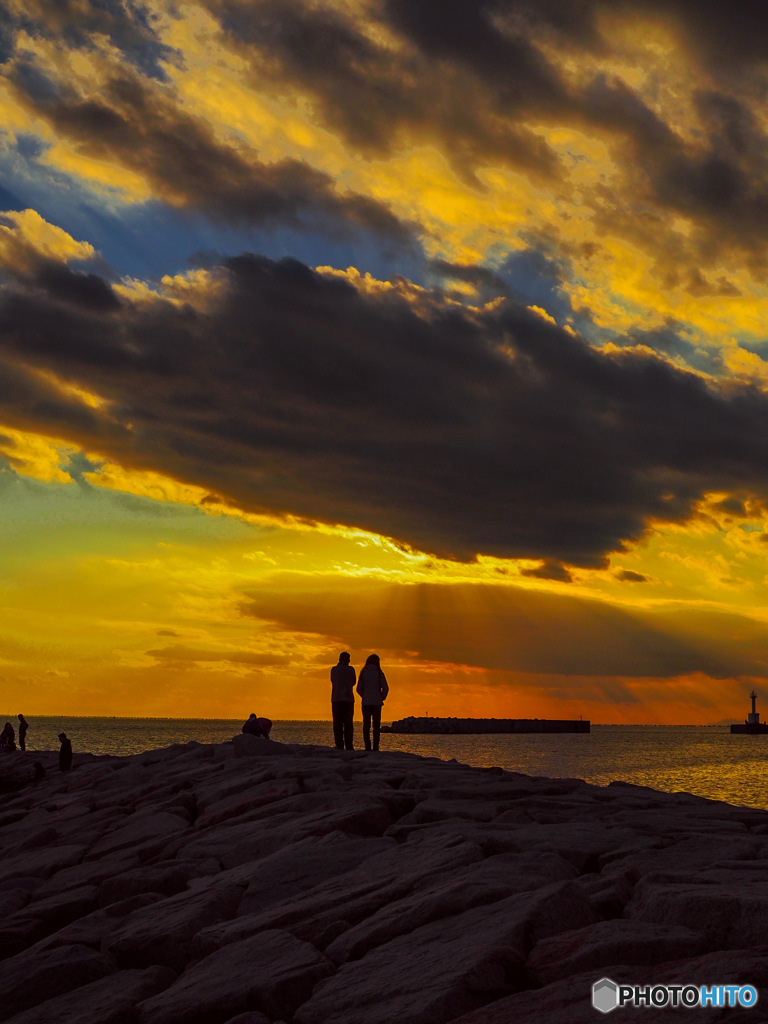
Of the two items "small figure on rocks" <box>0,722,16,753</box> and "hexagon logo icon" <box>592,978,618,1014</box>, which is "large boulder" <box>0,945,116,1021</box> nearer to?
"hexagon logo icon" <box>592,978,618,1014</box>

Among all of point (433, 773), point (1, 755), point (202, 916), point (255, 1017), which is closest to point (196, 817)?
point (433, 773)

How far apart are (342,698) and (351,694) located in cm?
23

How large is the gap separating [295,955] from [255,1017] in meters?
0.48

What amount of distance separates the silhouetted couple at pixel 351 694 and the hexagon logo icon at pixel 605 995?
12077mm

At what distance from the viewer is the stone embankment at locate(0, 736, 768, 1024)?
13.7 feet

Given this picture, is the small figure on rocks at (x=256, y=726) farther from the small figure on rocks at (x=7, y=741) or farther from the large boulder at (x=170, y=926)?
the small figure on rocks at (x=7, y=741)

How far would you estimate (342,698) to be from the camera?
16.5m

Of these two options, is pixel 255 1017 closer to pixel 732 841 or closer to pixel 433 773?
pixel 732 841

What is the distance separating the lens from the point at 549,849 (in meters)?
6.06

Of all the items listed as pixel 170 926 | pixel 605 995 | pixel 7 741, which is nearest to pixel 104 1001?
pixel 170 926

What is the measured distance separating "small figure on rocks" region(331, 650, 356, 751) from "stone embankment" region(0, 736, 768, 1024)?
21.9ft

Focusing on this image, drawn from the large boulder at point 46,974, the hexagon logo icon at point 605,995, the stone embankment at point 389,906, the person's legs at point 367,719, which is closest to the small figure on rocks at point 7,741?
the person's legs at point 367,719

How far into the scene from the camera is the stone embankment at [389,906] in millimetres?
4180

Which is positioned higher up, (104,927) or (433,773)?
(433,773)
